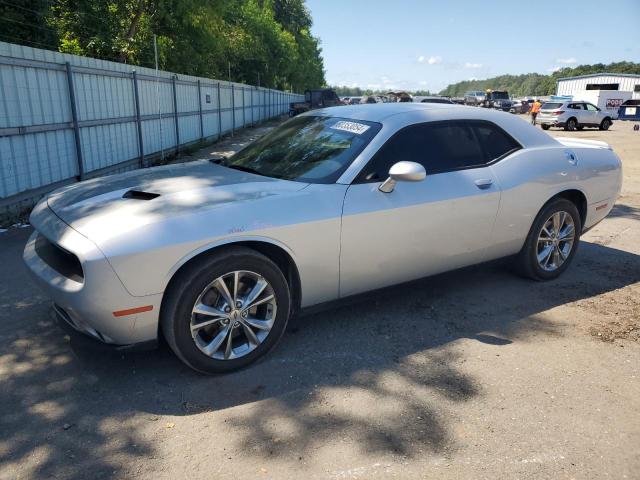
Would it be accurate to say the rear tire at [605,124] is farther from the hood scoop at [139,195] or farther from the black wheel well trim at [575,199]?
the hood scoop at [139,195]

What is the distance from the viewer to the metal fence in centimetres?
669

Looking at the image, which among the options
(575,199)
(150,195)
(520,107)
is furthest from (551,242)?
(520,107)

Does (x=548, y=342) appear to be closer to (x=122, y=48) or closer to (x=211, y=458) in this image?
(x=211, y=458)

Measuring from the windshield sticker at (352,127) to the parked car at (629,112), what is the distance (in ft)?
154

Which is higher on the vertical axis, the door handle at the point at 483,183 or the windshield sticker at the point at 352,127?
the windshield sticker at the point at 352,127

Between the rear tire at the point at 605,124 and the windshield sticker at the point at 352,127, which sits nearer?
the windshield sticker at the point at 352,127

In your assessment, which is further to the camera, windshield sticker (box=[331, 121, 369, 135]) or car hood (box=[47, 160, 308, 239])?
windshield sticker (box=[331, 121, 369, 135])

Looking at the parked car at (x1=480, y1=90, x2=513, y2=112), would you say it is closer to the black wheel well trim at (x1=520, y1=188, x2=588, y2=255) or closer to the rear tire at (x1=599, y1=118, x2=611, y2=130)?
the rear tire at (x1=599, y1=118, x2=611, y2=130)

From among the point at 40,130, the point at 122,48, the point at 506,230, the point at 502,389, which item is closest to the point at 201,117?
the point at 122,48

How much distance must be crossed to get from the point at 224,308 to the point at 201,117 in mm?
14442

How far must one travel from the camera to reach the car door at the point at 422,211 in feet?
11.4

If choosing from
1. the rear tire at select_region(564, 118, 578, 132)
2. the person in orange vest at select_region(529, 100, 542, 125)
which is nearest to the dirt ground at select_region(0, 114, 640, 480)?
the person in orange vest at select_region(529, 100, 542, 125)

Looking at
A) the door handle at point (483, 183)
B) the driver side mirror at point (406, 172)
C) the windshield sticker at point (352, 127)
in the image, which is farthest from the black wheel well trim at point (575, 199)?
the windshield sticker at point (352, 127)

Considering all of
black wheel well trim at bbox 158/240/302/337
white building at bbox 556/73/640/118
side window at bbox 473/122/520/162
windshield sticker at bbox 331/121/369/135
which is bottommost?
black wheel well trim at bbox 158/240/302/337
